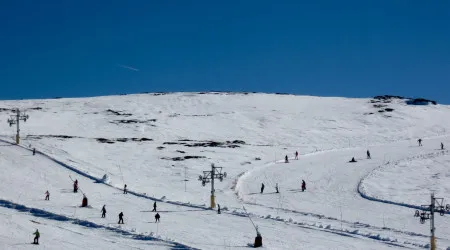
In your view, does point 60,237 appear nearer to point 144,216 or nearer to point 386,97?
point 144,216

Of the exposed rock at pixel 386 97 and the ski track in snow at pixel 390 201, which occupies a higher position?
the exposed rock at pixel 386 97

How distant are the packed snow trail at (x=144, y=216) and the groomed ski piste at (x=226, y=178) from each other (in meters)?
0.09

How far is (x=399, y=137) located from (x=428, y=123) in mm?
13762

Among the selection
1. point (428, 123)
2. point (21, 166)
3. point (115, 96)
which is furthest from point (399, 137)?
point (115, 96)

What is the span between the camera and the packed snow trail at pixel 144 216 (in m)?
28.4

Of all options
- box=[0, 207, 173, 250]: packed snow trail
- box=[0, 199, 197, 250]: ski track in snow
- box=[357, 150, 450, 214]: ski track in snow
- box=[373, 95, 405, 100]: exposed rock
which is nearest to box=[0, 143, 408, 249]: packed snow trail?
box=[0, 199, 197, 250]: ski track in snow

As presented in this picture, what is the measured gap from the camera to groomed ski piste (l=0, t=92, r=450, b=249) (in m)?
29.8

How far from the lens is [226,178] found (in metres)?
53.0

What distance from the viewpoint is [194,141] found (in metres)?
79.8

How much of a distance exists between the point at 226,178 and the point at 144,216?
1877 cm

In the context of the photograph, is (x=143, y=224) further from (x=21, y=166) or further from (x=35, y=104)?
(x=35, y=104)

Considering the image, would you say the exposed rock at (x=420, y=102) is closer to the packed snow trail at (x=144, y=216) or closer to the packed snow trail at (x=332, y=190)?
the packed snow trail at (x=332, y=190)

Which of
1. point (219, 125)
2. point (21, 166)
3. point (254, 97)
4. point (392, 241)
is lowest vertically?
point (392, 241)

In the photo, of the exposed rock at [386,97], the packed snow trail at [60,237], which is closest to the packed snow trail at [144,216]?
the packed snow trail at [60,237]
